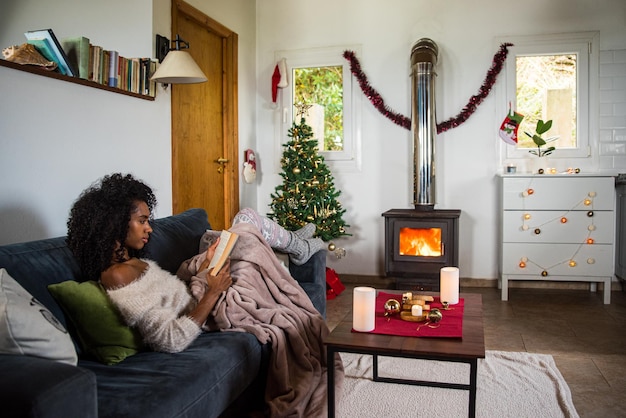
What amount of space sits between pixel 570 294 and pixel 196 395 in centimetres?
391

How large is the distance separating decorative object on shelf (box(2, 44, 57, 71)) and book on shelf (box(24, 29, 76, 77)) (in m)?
0.03

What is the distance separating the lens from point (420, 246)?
4.62 metres

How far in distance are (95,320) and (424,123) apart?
353cm

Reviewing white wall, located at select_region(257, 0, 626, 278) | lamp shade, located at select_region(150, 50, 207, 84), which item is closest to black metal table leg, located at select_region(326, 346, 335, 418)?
lamp shade, located at select_region(150, 50, 207, 84)

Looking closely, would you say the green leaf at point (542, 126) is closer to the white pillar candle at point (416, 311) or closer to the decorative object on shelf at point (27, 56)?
the white pillar candle at point (416, 311)

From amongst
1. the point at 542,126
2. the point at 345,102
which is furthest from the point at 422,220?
the point at 345,102

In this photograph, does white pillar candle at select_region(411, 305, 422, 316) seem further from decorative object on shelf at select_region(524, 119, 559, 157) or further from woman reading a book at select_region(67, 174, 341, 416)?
decorative object on shelf at select_region(524, 119, 559, 157)

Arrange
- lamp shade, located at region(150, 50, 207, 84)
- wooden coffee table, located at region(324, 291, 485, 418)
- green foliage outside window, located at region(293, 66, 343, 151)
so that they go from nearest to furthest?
wooden coffee table, located at region(324, 291, 485, 418)
lamp shade, located at region(150, 50, 207, 84)
green foliage outside window, located at region(293, 66, 343, 151)

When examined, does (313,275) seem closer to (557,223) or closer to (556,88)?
(557,223)

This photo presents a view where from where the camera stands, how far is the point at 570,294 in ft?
15.5

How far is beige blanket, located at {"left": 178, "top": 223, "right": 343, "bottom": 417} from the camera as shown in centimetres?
229

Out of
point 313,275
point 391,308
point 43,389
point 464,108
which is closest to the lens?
point 43,389

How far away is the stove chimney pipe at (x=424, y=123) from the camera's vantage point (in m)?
4.73

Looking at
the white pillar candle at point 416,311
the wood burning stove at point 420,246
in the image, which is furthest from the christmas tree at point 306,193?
the white pillar candle at point 416,311
